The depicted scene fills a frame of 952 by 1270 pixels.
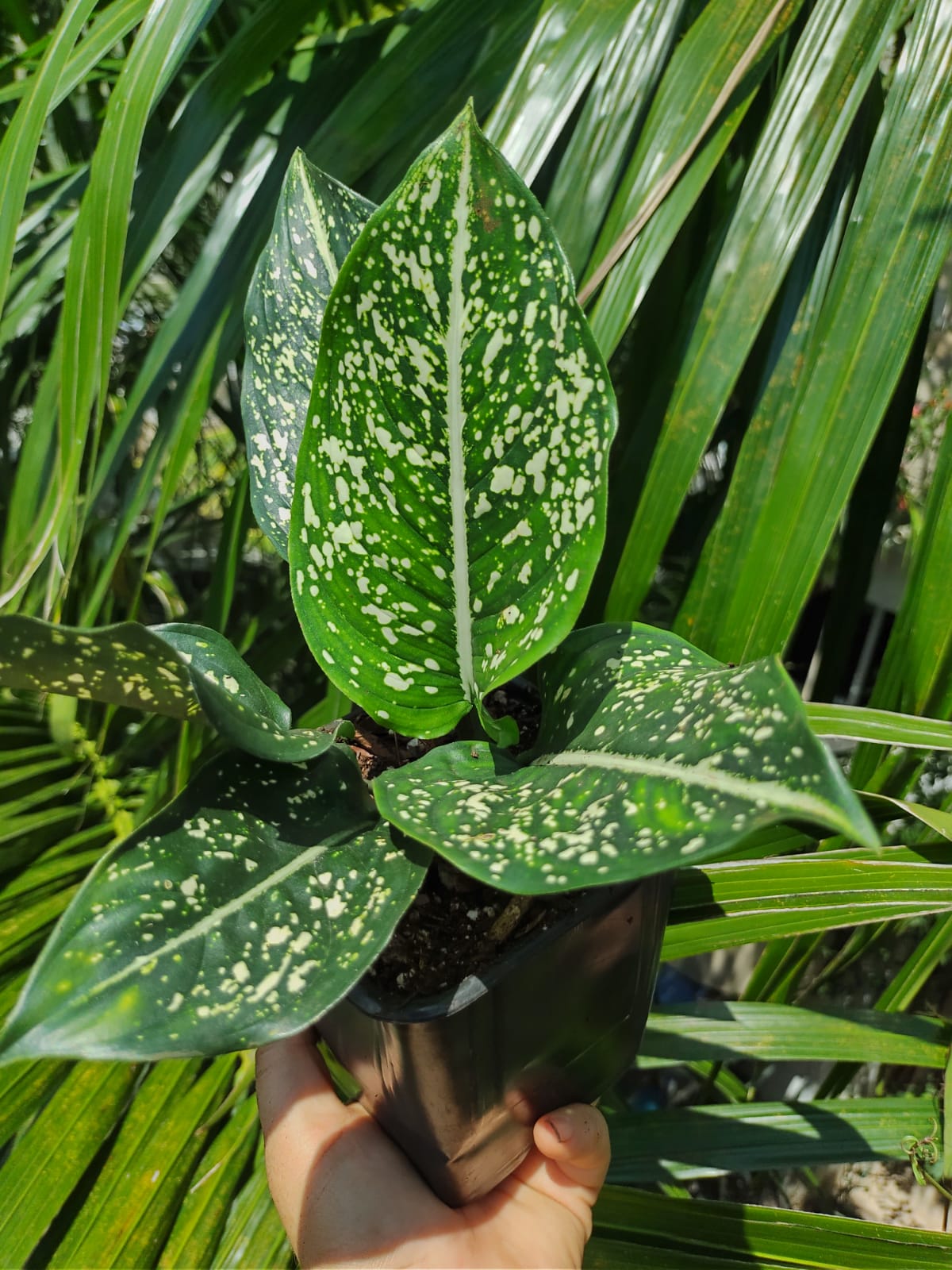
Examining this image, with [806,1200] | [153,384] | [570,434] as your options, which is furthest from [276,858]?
[806,1200]

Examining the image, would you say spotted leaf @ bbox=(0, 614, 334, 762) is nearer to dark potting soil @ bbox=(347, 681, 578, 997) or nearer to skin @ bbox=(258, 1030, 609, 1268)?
dark potting soil @ bbox=(347, 681, 578, 997)

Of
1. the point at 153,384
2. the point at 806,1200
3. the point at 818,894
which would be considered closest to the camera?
the point at 818,894

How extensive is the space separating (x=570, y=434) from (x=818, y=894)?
366mm

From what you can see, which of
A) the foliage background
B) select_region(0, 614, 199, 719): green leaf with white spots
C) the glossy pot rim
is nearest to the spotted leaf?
select_region(0, 614, 199, 719): green leaf with white spots

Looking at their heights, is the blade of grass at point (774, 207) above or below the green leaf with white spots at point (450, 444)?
above

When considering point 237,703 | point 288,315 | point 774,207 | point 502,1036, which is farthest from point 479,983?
point 774,207

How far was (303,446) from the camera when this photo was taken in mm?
332

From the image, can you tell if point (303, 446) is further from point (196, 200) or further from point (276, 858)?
point (196, 200)

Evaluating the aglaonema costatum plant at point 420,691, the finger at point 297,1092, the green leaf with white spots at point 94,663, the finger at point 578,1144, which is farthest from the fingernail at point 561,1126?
the green leaf with white spots at point 94,663

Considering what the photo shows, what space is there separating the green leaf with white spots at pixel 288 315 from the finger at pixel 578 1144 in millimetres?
406

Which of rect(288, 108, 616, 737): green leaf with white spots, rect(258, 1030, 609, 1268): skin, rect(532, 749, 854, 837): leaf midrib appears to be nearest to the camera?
rect(532, 749, 854, 837): leaf midrib

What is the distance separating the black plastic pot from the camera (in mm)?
355

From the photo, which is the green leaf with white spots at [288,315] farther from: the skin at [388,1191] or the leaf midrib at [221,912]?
the skin at [388,1191]

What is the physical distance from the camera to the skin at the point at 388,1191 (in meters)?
0.44
